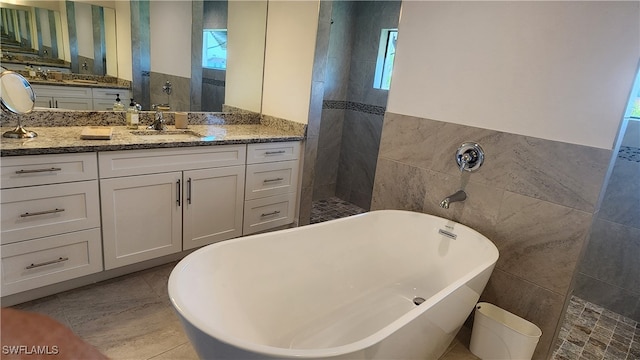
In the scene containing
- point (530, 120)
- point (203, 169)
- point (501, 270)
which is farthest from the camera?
point (203, 169)

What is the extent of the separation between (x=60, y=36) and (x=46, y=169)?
104cm

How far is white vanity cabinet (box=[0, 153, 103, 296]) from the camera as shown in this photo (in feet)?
5.95

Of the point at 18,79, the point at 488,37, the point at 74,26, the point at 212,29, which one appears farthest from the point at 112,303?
the point at 488,37

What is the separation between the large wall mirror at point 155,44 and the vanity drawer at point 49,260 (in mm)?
1093

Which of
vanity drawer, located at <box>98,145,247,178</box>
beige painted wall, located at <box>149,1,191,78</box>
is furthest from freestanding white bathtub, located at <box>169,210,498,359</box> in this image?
beige painted wall, located at <box>149,1,191,78</box>

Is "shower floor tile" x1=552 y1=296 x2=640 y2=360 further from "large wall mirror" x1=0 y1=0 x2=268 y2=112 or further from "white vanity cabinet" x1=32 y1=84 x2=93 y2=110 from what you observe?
"white vanity cabinet" x1=32 y1=84 x2=93 y2=110

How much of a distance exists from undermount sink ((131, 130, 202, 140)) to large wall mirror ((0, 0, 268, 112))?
28 cm

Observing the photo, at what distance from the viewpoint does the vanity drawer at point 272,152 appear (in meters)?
2.74

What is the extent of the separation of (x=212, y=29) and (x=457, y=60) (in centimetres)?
202

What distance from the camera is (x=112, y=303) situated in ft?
6.95

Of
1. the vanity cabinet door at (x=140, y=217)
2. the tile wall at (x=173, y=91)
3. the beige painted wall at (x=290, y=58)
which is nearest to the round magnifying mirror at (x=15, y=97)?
the vanity cabinet door at (x=140, y=217)

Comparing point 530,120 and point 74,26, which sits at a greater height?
point 74,26

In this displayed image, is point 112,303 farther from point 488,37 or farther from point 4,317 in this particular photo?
point 488,37

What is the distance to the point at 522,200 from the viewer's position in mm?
1984
